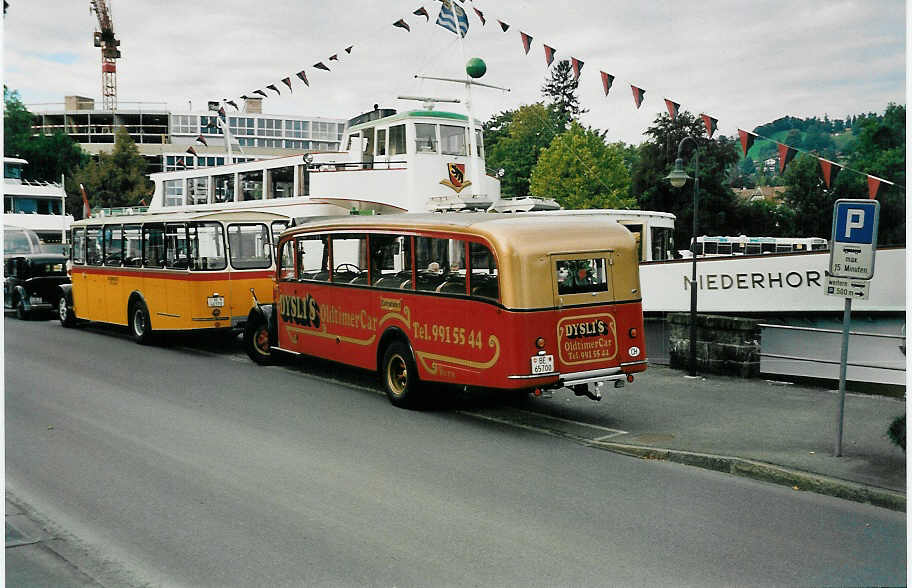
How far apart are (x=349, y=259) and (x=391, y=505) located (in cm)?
651

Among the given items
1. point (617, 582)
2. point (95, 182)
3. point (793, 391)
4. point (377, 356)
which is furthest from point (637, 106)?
point (95, 182)

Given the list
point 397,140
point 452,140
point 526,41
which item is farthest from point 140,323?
point 526,41

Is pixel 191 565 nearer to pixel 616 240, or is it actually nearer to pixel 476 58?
pixel 616 240

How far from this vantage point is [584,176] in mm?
56594

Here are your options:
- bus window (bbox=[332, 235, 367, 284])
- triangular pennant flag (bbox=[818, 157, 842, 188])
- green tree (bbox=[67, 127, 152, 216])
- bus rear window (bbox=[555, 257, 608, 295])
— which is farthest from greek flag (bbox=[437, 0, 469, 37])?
green tree (bbox=[67, 127, 152, 216])

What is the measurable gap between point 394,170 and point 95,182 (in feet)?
179

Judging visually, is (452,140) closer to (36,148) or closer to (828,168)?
(828,168)

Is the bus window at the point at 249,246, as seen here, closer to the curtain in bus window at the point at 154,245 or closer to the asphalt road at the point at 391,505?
the curtain in bus window at the point at 154,245

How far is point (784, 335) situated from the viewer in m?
13.2

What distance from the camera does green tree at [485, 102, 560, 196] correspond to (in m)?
72.1

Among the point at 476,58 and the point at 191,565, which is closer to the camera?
the point at 191,565

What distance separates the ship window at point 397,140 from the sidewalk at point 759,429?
32.7 ft

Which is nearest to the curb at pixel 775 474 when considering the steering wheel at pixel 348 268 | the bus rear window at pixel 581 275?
the bus rear window at pixel 581 275

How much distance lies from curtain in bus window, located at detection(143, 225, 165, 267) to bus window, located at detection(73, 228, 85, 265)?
12.4 ft
